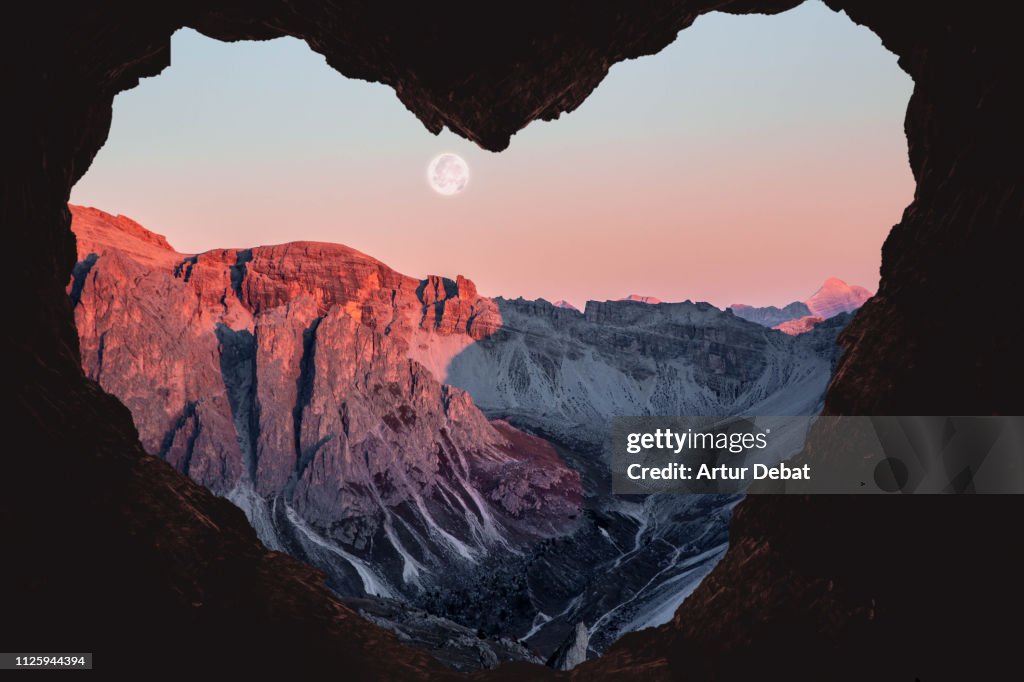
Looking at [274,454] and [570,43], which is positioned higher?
[274,454]

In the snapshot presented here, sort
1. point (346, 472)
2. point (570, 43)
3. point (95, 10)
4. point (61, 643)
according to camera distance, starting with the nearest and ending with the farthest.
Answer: point (61, 643)
point (95, 10)
point (570, 43)
point (346, 472)

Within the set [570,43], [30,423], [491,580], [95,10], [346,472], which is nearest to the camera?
[30,423]

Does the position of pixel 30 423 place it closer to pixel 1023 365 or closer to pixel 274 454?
pixel 1023 365

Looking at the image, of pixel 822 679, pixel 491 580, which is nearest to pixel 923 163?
pixel 822 679

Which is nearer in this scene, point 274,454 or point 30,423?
point 30,423

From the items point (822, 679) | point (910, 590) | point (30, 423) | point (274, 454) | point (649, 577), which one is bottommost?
point (649, 577)

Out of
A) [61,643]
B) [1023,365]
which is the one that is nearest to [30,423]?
[61,643]
